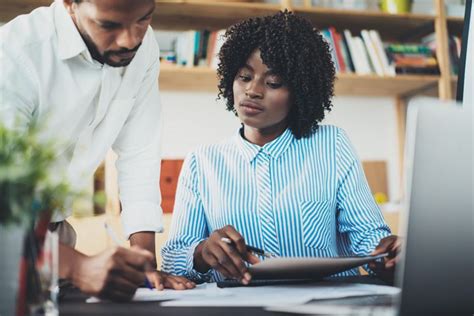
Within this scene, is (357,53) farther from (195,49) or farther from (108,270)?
(108,270)

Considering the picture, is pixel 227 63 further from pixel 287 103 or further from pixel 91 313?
pixel 91 313

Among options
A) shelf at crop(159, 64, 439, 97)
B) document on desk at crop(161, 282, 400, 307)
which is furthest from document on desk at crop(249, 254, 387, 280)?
shelf at crop(159, 64, 439, 97)

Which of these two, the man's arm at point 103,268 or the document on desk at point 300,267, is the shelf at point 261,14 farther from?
the man's arm at point 103,268

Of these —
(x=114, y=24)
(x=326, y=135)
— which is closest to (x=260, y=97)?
(x=326, y=135)

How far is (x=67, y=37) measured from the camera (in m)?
1.16

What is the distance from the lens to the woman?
1.45m

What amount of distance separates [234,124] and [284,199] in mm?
1462

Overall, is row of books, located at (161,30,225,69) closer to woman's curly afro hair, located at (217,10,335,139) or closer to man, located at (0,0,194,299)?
woman's curly afro hair, located at (217,10,335,139)

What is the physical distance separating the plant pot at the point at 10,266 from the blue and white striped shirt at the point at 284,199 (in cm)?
83

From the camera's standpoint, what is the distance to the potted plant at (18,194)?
1.81ft

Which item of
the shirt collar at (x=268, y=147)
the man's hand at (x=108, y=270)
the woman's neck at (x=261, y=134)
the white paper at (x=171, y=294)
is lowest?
the white paper at (x=171, y=294)

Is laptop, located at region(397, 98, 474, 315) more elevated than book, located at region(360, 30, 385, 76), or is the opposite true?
book, located at region(360, 30, 385, 76)

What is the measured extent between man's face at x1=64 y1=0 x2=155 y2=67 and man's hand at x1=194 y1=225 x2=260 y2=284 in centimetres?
39

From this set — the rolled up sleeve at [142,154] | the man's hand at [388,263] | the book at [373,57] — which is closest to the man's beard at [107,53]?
the rolled up sleeve at [142,154]
